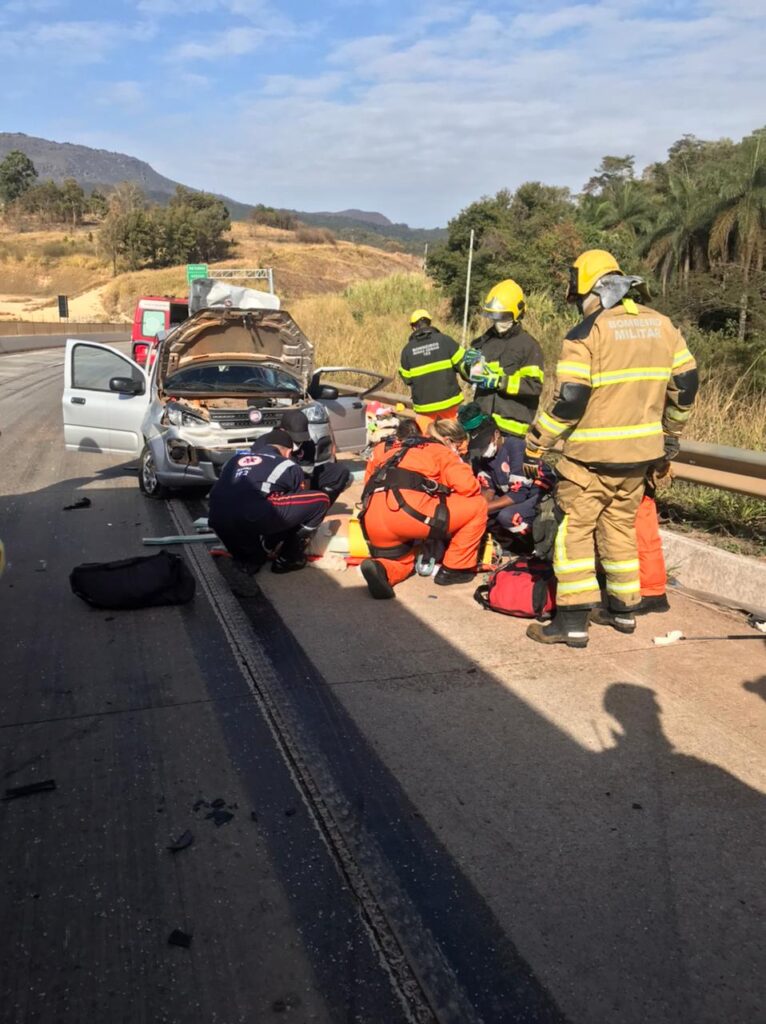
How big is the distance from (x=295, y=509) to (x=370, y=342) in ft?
43.8

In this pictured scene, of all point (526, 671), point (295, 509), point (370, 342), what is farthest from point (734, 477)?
point (370, 342)

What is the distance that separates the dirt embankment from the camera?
69.0m

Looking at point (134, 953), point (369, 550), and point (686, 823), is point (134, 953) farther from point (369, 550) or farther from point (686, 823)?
point (369, 550)

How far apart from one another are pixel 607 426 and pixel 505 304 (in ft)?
7.71

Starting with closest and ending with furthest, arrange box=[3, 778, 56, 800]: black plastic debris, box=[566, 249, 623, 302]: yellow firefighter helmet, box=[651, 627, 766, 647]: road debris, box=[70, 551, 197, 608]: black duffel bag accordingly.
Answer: box=[3, 778, 56, 800]: black plastic debris < box=[566, 249, 623, 302]: yellow firefighter helmet < box=[651, 627, 766, 647]: road debris < box=[70, 551, 197, 608]: black duffel bag

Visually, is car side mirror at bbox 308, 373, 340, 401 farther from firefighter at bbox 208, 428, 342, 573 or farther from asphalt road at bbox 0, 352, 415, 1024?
asphalt road at bbox 0, 352, 415, 1024

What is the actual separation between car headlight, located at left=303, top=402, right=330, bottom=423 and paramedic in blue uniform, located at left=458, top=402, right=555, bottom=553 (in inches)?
64.8

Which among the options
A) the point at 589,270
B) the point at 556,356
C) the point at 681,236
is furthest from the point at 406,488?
the point at 681,236

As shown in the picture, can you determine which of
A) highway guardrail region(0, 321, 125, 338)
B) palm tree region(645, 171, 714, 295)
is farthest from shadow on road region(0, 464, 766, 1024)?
highway guardrail region(0, 321, 125, 338)

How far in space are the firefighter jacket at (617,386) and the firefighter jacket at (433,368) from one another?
263cm

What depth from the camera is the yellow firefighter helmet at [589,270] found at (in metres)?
4.42

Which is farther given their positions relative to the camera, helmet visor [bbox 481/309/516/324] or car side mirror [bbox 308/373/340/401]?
car side mirror [bbox 308/373/340/401]

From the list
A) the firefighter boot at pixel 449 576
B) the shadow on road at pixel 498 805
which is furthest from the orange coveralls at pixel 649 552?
the firefighter boot at pixel 449 576

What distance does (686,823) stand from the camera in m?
2.89
